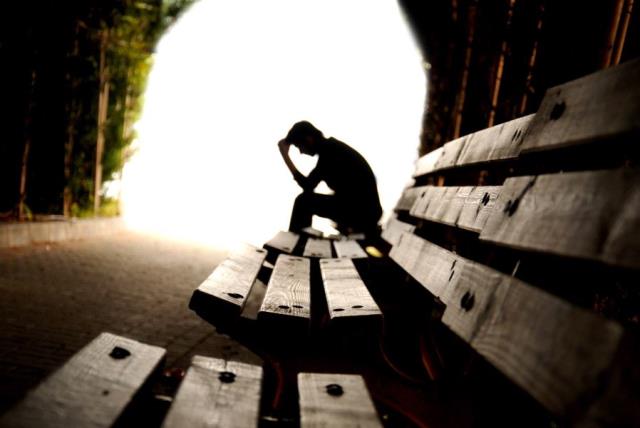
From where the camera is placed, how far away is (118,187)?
7.70m

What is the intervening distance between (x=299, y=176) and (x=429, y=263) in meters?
2.93

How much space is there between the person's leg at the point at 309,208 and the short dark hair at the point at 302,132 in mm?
597

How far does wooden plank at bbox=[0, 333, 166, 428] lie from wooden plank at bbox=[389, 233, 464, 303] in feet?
2.62

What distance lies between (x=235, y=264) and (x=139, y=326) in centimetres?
A: 143

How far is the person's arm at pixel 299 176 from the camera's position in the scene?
4.06m

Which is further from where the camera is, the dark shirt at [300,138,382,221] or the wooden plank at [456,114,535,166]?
the dark shirt at [300,138,382,221]

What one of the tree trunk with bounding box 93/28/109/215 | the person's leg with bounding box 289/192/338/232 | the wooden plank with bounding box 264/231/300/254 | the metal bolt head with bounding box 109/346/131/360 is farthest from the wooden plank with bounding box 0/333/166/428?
the tree trunk with bounding box 93/28/109/215

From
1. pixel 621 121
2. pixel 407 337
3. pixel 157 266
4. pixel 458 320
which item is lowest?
pixel 157 266

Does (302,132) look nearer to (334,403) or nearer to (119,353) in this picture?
(119,353)

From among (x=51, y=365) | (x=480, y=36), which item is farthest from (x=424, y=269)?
(x=480, y=36)

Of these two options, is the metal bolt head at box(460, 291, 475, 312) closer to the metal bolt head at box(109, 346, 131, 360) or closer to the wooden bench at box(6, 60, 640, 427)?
the wooden bench at box(6, 60, 640, 427)

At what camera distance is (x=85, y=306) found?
3.01m

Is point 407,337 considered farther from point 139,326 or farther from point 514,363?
point 139,326

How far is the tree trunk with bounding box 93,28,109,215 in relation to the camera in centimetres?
649
